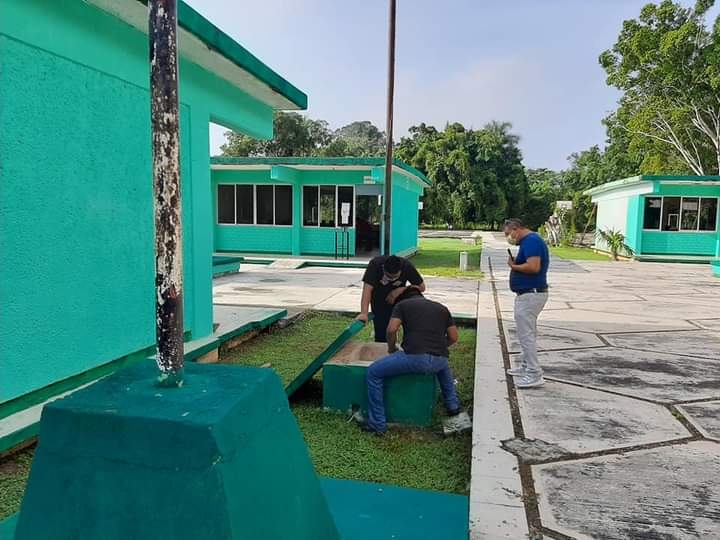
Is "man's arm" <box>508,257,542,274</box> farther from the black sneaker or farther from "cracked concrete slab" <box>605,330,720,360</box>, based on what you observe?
"cracked concrete slab" <box>605,330,720,360</box>

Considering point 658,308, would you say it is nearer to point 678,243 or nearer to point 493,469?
point 493,469

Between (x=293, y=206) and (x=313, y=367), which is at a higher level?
(x=293, y=206)

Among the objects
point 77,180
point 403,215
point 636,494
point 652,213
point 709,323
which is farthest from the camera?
point 652,213

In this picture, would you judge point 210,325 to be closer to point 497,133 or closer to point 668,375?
point 668,375

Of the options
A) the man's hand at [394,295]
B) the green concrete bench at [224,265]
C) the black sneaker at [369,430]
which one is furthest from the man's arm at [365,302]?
the green concrete bench at [224,265]

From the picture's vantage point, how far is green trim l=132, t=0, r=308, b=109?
14.9 ft

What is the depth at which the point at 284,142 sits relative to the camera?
145ft

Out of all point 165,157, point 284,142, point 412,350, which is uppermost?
point 284,142

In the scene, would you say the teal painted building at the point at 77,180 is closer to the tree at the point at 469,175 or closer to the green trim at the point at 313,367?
the green trim at the point at 313,367

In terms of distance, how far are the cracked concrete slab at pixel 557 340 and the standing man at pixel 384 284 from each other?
2.00 m

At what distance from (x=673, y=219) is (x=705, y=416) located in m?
19.9

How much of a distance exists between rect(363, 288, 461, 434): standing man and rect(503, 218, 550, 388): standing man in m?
1.18

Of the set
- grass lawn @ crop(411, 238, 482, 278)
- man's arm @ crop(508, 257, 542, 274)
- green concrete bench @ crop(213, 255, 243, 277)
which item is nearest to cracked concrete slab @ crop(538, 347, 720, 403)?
man's arm @ crop(508, 257, 542, 274)

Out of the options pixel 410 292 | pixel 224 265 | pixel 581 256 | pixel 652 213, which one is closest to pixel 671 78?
pixel 652 213
